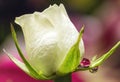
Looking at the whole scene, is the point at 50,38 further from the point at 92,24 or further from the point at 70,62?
the point at 92,24

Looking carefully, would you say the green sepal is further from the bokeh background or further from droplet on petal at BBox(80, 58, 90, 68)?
the bokeh background

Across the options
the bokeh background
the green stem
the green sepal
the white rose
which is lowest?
the bokeh background

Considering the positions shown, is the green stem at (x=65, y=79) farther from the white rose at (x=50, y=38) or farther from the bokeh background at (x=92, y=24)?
the bokeh background at (x=92, y=24)

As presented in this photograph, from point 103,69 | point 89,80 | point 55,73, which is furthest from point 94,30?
point 55,73

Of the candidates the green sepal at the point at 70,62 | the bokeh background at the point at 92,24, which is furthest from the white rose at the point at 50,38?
the bokeh background at the point at 92,24

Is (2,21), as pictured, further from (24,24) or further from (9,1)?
(24,24)

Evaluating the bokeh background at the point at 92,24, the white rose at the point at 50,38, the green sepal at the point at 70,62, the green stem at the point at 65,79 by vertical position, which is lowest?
the bokeh background at the point at 92,24

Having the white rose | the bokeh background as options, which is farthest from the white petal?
the bokeh background

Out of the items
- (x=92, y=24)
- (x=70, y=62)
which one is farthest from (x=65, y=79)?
(x=92, y=24)

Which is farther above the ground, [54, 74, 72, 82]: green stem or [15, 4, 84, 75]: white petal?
[15, 4, 84, 75]: white petal

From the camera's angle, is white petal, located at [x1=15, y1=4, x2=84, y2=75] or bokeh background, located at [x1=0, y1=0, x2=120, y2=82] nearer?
white petal, located at [x1=15, y1=4, x2=84, y2=75]
